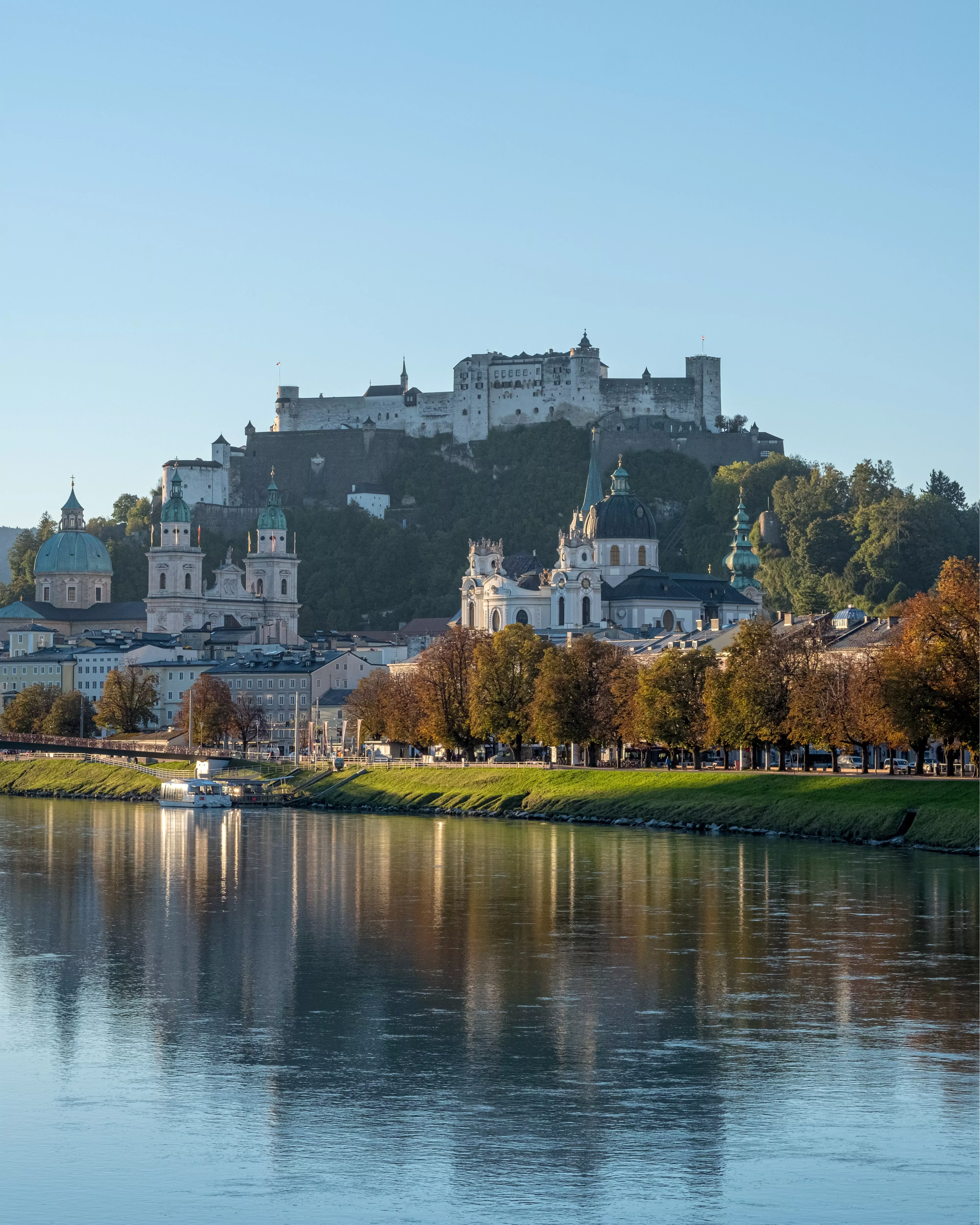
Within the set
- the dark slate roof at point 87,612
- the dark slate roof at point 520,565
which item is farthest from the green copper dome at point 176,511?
the dark slate roof at point 520,565

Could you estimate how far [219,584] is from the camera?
135875 mm

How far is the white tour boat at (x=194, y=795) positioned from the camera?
7144 centimetres

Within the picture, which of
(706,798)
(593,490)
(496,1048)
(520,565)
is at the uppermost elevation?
(593,490)

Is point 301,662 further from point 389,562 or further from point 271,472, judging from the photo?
point 271,472

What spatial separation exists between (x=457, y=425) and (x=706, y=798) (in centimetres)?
8602

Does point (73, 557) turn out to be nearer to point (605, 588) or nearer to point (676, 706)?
point (605, 588)

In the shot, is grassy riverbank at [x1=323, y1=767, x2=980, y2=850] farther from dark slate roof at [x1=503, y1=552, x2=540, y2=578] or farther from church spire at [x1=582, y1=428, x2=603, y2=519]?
church spire at [x1=582, y1=428, x2=603, y2=519]

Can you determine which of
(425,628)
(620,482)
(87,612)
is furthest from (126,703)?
(87,612)

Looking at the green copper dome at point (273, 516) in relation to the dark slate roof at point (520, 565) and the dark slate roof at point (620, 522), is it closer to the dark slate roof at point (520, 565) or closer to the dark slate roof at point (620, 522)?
the dark slate roof at point (520, 565)

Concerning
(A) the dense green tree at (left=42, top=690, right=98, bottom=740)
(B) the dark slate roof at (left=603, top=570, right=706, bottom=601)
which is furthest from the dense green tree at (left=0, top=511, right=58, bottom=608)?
(B) the dark slate roof at (left=603, top=570, right=706, bottom=601)

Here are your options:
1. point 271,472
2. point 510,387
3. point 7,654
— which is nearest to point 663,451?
point 510,387

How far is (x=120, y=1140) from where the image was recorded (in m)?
19.6

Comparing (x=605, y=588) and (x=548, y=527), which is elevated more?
(x=548, y=527)

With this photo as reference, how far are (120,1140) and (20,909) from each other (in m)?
18.9
